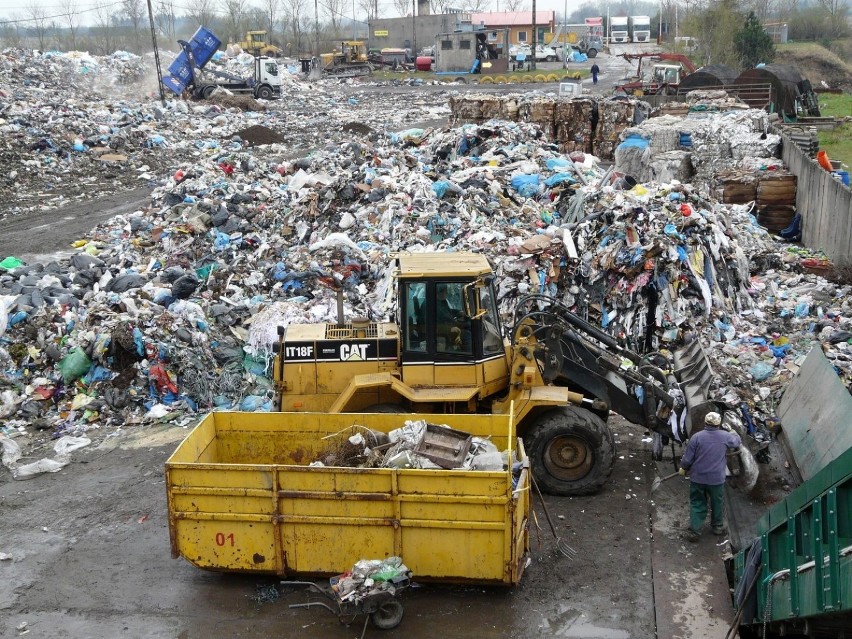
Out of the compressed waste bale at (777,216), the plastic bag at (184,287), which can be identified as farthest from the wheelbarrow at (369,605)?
the compressed waste bale at (777,216)

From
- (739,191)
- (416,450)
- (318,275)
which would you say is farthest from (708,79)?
(416,450)

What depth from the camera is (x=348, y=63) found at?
53.9 m

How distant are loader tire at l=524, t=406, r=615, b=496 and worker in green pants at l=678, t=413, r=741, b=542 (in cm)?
76

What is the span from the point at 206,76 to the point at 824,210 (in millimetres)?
29823

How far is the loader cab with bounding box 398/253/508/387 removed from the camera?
6.97 m

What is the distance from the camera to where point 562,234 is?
12.1m

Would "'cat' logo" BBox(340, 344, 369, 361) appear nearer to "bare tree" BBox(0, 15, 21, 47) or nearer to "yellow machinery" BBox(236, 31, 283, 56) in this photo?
"yellow machinery" BBox(236, 31, 283, 56)

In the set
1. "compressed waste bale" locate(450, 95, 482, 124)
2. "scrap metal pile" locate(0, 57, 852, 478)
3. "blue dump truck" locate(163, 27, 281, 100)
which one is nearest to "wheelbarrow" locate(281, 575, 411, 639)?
"scrap metal pile" locate(0, 57, 852, 478)

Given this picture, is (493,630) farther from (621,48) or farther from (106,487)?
(621,48)

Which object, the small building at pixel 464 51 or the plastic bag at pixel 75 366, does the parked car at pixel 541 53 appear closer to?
the small building at pixel 464 51

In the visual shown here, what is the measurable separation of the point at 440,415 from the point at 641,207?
21.5ft

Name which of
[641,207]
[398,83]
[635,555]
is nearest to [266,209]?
[641,207]

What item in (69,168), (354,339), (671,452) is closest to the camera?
(354,339)

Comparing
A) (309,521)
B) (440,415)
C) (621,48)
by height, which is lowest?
(309,521)
